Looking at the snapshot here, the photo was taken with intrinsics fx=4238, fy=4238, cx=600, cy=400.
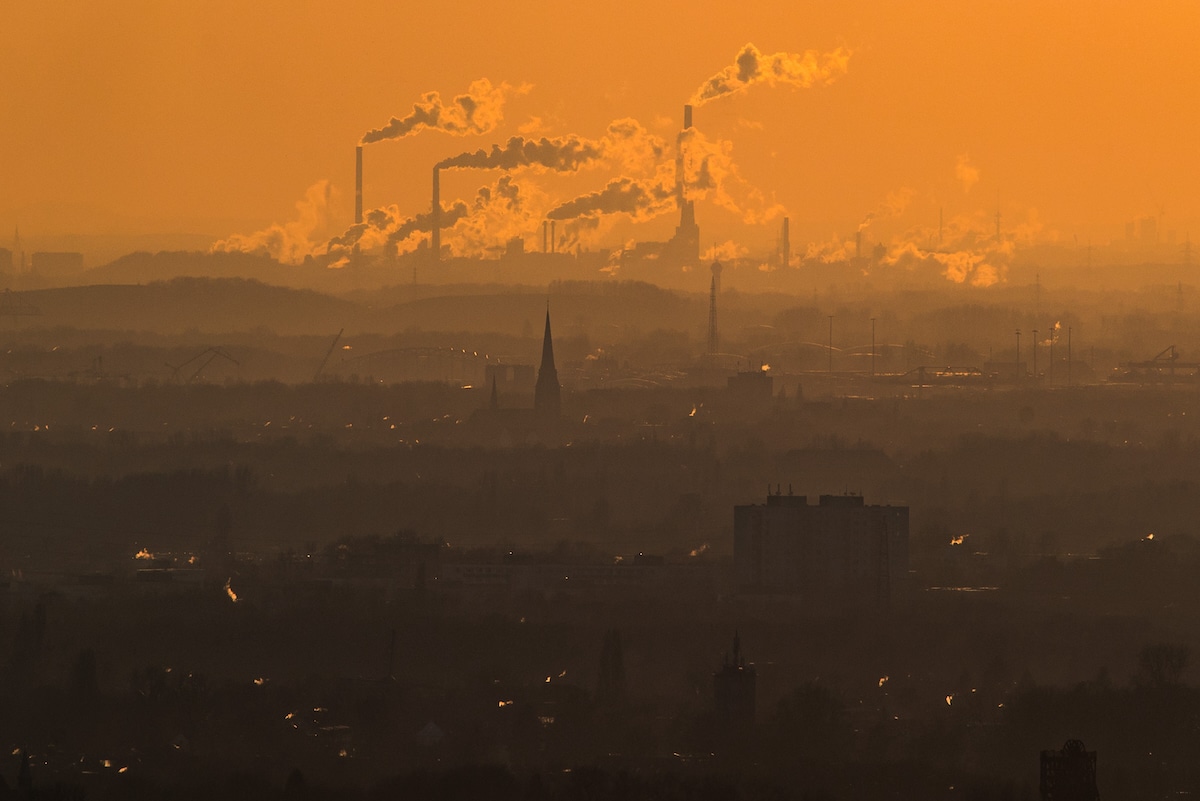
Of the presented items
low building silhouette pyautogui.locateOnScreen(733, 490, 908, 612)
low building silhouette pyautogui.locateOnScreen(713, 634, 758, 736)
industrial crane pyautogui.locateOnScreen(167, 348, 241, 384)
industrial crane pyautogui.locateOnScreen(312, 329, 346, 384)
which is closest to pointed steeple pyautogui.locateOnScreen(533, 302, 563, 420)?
industrial crane pyautogui.locateOnScreen(312, 329, 346, 384)

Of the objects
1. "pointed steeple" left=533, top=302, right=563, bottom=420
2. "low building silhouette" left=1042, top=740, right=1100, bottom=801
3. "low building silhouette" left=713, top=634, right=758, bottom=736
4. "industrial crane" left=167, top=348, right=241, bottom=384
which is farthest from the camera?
"industrial crane" left=167, top=348, right=241, bottom=384

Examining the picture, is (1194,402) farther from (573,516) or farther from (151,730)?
(151,730)

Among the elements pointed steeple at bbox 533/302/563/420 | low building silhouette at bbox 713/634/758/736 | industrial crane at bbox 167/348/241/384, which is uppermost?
industrial crane at bbox 167/348/241/384

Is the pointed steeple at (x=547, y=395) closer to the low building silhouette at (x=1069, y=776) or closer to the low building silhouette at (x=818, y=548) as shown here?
the low building silhouette at (x=818, y=548)

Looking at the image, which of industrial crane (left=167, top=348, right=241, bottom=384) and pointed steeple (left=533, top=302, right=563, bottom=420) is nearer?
pointed steeple (left=533, top=302, right=563, bottom=420)

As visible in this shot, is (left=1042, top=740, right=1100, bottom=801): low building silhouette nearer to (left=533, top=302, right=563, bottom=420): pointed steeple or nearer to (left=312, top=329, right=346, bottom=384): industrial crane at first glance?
(left=533, top=302, right=563, bottom=420): pointed steeple

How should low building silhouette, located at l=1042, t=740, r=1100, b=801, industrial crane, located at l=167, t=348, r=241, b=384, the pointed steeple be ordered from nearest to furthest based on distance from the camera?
low building silhouette, located at l=1042, t=740, r=1100, b=801 < the pointed steeple < industrial crane, located at l=167, t=348, r=241, b=384

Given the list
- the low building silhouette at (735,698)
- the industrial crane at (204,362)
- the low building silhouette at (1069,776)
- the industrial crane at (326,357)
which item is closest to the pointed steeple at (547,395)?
the industrial crane at (326,357)

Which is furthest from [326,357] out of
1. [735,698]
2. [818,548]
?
[735,698]

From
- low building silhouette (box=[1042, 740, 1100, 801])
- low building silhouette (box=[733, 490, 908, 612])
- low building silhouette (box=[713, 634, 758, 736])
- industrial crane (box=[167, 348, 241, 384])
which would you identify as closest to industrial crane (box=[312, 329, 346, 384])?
industrial crane (box=[167, 348, 241, 384])

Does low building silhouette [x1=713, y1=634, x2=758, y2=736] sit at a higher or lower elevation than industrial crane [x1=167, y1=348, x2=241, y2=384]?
lower

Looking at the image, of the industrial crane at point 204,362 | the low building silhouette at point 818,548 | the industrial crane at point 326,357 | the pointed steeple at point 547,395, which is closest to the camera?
the low building silhouette at point 818,548
